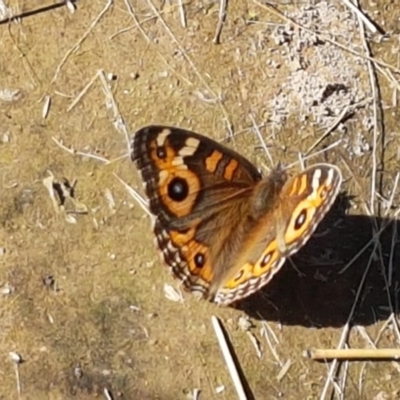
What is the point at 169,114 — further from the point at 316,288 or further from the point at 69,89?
the point at 316,288

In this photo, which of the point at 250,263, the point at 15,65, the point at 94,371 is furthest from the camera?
the point at 15,65

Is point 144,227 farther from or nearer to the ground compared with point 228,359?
farther from the ground

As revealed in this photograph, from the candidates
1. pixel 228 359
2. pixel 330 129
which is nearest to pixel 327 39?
pixel 330 129

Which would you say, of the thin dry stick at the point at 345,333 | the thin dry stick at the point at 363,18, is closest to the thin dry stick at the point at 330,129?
the thin dry stick at the point at 363,18

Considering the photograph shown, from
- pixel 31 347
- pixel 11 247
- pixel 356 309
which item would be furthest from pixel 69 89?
pixel 356 309

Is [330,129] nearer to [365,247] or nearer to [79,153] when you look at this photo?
[365,247]

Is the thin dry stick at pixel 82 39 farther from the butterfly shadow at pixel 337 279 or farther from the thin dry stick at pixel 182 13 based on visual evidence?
the butterfly shadow at pixel 337 279
